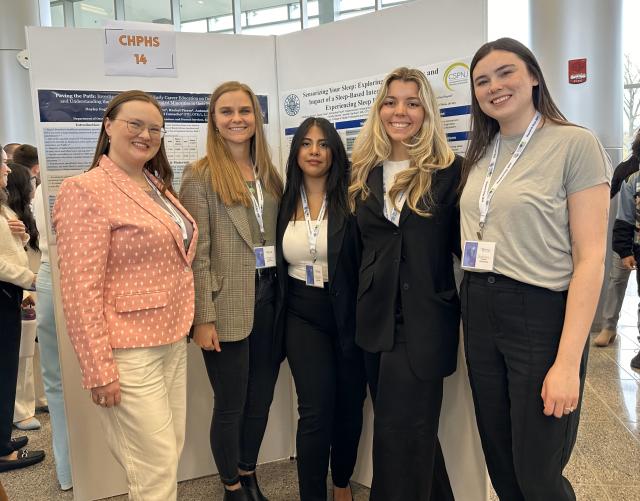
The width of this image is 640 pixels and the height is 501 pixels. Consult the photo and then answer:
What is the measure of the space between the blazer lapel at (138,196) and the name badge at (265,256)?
0.48 m

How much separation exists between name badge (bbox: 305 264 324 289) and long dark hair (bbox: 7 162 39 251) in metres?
2.01

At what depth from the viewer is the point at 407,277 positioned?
185 centimetres

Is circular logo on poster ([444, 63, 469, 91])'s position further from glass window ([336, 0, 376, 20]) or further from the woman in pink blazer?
glass window ([336, 0, 376, 20])

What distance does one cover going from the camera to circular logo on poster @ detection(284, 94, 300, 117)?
2.72m

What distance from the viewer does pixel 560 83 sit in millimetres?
5402

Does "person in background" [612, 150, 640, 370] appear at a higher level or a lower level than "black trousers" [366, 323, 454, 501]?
higher

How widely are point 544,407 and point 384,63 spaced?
161 cm

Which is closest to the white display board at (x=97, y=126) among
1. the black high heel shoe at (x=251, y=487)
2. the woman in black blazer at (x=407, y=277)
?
the black high heel shoe at (x=251, y=487)

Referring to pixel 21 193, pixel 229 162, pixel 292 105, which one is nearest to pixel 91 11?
pixel 21 193

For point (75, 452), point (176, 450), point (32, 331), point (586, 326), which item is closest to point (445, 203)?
point (586, 326)

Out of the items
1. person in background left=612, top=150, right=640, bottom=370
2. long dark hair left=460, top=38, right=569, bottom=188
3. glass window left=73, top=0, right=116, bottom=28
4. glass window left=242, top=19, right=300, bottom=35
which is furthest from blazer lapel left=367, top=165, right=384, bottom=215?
glass window left=73, top=0, right=116, bottom=28

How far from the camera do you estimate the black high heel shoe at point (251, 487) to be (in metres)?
2.45

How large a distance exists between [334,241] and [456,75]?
86 centimetres

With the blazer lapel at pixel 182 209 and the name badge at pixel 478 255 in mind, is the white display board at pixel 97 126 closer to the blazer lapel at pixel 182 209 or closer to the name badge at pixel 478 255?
the blazer lapel at pixel 182 209
